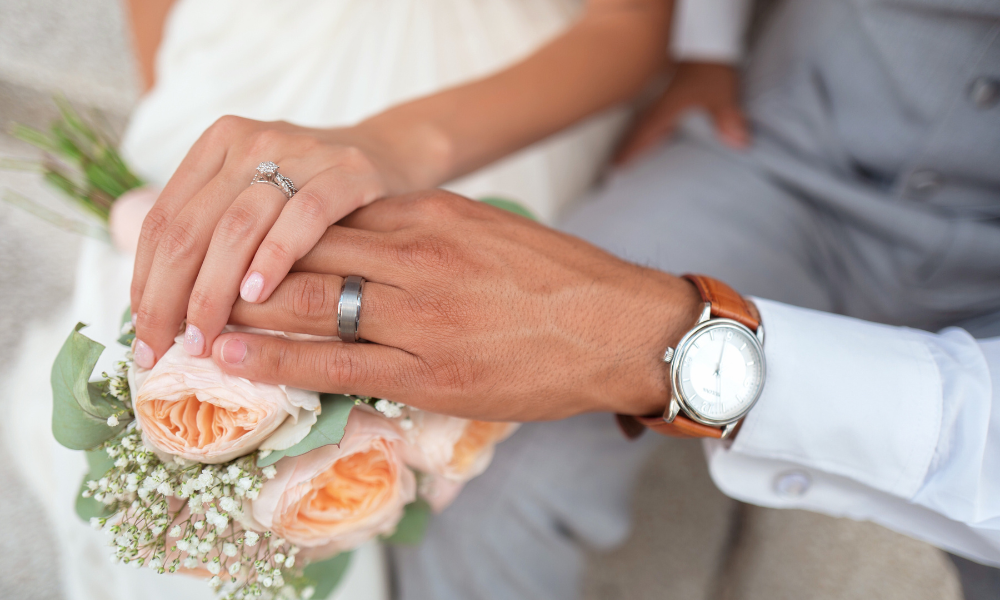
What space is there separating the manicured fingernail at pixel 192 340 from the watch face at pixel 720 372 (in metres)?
0.59

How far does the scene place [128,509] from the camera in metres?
0.60

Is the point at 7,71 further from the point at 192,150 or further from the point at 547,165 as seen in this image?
the point at 547,165

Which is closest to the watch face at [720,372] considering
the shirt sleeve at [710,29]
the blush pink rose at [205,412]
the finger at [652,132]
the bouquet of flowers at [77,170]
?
the blush pink rose at [205,412]

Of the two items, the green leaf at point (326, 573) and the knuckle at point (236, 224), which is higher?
the knuckle at point (236, 224)

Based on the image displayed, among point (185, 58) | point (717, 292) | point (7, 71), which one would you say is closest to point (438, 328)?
point (717, 292)

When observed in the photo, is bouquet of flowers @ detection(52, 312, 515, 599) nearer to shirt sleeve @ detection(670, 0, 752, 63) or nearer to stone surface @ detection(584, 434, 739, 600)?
stone surface @ detection(584, 434, 739, 600)

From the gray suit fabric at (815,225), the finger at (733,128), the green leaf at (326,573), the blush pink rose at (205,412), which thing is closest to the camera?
the blush pink rose at (205,412)

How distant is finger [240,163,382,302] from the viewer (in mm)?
617

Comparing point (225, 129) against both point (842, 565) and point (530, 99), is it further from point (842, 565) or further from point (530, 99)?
point (842, 565)

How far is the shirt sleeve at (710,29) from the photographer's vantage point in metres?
1.74

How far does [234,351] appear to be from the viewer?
1.97 ft

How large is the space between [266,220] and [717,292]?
2.00 feet

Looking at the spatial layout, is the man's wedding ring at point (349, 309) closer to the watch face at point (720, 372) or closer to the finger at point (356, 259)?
the finger at point (356, 259)

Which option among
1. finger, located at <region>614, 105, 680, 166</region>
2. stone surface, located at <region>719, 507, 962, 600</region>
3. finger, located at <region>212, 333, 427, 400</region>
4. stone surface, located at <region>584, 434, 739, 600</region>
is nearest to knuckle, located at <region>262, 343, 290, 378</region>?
finger, located at <region>212, 333, 427, 400</region>
